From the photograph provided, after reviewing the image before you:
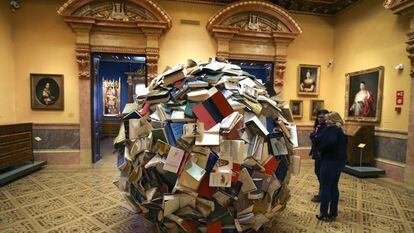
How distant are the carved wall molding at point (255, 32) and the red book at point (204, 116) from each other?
14.7ft

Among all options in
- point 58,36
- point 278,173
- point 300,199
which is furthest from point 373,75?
point 58,36

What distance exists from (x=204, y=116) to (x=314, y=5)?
243 inches

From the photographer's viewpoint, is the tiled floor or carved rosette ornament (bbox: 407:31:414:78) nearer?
the tiled floor

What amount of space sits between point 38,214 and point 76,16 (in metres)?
4.34

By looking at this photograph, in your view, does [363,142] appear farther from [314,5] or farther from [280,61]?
[314,5]

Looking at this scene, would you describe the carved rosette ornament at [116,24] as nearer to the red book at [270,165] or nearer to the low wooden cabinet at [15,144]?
the low wooden cabinet at [15,144]

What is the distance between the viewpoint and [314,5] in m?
6.33

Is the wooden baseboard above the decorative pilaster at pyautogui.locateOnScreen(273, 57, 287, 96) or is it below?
below

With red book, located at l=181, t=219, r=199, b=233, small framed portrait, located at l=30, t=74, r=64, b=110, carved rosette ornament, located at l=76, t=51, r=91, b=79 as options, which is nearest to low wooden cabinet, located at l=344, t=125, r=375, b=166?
red book, located at l=181, t=219, r=199, b=233

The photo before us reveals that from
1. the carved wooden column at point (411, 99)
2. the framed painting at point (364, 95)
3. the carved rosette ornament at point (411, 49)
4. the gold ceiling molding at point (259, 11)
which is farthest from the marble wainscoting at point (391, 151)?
the gold ceiling molding at point (259, 11)

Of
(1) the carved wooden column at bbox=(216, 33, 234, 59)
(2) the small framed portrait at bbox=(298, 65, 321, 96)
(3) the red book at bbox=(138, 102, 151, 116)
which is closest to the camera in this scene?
(3) the red book at bbox=(138, 102, 151, 116)

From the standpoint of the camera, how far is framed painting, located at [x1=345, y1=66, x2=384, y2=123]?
5.29 m

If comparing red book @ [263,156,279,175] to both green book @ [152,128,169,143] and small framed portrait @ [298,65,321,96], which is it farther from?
small framed portrait @ [298,65,321,96]

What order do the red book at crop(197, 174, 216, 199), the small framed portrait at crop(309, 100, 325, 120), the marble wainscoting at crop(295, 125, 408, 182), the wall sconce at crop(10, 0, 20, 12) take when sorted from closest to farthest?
the red book at crop(197, 174, 216, 199)
the marble wainscoting at crop(295, 125, 408, 182)
the wall sconce at crop(10, 0, 20, 12)
the small framed portrait at crop(309, 100, 325, 120)
